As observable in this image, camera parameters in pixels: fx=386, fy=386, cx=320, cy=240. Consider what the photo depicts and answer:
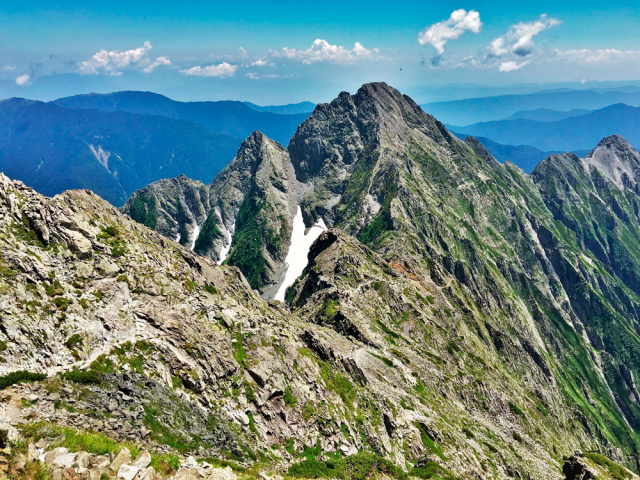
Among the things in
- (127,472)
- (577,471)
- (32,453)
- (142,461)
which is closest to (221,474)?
(142,461)

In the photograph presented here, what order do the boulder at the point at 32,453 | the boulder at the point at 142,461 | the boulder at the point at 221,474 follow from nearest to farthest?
the boulder at the point at 32,453 → the boulder at the point at 142,461 → the boulder at the point at 221,474

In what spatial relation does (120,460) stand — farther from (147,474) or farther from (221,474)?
(221,474)

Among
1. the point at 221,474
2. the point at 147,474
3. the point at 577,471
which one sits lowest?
the point at 577,471

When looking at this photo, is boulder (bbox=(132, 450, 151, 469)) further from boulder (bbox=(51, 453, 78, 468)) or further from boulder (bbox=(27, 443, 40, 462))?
boulder (bbox=(27, 443, 40, 462))

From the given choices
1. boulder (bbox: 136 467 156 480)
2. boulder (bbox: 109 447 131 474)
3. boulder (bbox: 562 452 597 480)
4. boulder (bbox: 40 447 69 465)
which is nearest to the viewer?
boulder (bbox: 40 447 69 465)

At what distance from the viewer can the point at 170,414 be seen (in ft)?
115

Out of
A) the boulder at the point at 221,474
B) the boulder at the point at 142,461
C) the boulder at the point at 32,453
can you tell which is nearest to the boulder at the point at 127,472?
the boulder at the point at 142,461

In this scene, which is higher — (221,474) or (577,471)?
(221,474)

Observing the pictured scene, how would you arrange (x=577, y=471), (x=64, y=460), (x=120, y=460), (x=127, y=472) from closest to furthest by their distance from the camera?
1. (x=64, y=460)
2. (x=127, y=472)
3. (x=120, y=460)
4. (x=577, y=471)

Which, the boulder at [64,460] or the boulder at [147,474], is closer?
the boulder at [64,460]

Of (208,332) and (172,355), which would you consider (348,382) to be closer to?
(208,332)

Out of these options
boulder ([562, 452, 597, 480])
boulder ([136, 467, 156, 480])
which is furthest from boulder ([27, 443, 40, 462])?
boulder ([562, 452, 597, 480])

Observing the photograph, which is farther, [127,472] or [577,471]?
[577,471]

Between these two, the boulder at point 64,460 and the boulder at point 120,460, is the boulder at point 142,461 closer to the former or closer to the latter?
the boulder at point 120,460
